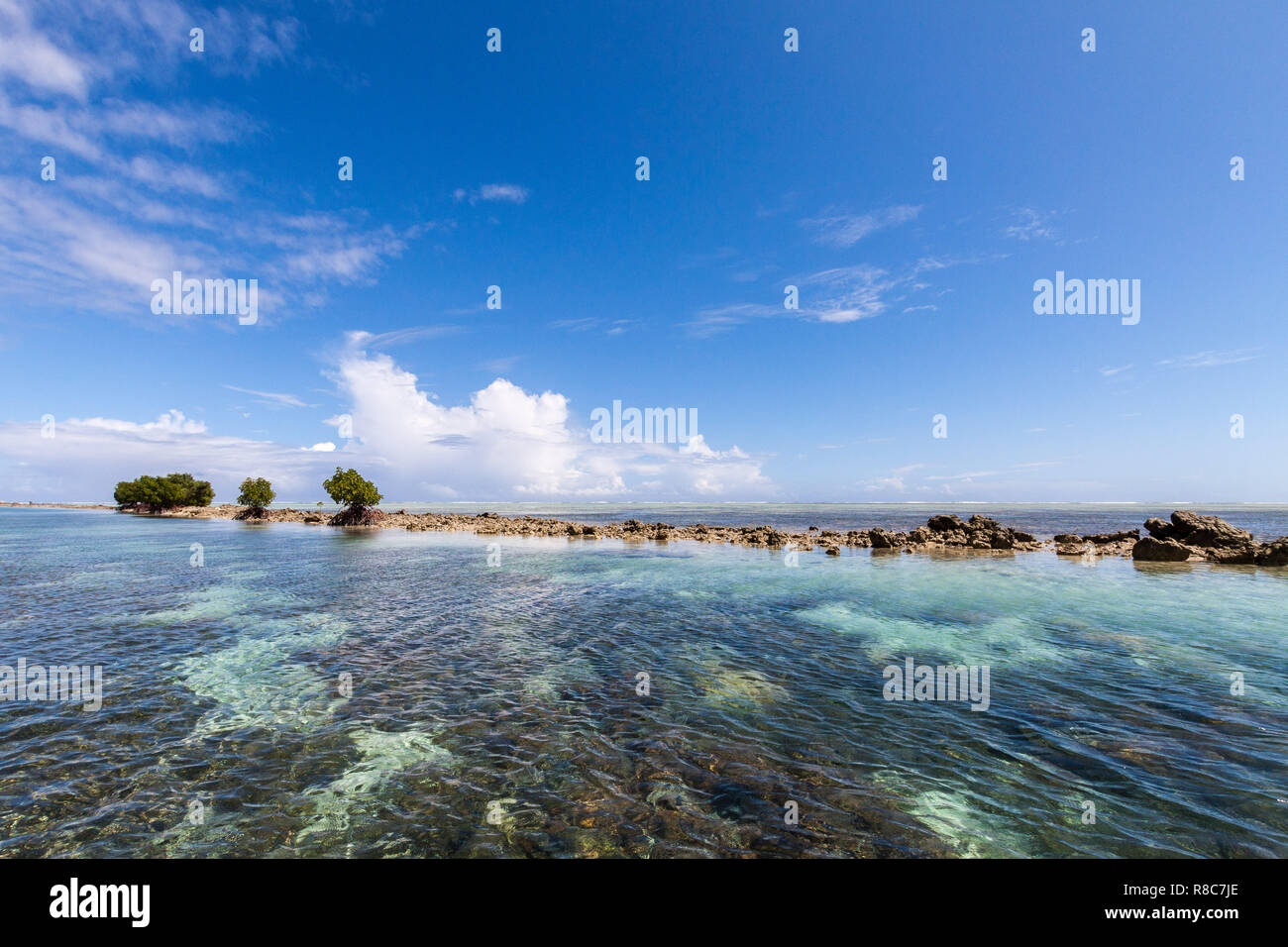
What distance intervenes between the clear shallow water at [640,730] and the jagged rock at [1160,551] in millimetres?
16330

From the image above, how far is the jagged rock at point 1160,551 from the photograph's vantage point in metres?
35.5

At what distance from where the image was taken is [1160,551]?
3619cm

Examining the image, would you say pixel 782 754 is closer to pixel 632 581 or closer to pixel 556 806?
pixel 556 806

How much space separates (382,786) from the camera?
7.90 m

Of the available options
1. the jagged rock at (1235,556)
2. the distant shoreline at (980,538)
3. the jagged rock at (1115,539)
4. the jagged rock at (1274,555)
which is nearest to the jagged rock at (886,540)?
the distant shoreline at (980,538)

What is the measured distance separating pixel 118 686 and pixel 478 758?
1088 centimetres

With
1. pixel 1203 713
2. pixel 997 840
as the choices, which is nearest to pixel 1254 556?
pixel 1203 713

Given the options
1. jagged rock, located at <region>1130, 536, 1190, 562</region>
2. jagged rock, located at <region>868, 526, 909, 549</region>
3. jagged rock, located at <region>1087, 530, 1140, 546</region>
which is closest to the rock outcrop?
jagged rock, located at <region>1130, 536, 1190, 562</region>

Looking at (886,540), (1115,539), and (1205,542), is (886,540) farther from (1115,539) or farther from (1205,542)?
(1115,539)

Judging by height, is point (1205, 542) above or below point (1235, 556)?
above

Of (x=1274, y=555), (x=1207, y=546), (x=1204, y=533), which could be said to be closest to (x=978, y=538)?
(x=1207, y=546)

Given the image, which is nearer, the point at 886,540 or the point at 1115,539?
the point at 886,540

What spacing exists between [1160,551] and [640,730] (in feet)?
155

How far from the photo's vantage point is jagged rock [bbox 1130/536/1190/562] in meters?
35.5
